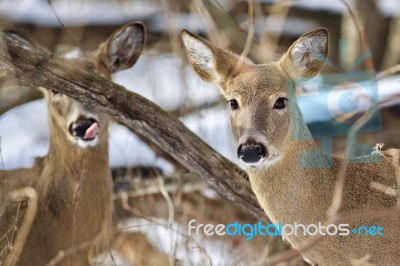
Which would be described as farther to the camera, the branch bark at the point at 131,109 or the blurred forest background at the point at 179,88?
the blurred forest background at the point at 179,88

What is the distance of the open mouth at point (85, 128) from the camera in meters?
5.68

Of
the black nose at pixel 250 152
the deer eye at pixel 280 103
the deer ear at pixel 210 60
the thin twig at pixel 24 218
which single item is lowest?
the thin twig at pixel 24 218

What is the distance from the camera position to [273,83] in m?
4.55

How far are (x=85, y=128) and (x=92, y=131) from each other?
5 cm

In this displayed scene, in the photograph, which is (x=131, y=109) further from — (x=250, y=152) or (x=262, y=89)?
(x=250, y=152)

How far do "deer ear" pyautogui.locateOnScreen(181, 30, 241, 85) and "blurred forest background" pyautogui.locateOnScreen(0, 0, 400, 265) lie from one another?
917 mm

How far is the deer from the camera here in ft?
14.5

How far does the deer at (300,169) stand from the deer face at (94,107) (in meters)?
1.26

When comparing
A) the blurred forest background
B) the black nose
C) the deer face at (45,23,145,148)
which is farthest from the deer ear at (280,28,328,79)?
the deer face at (45,23,145,148)

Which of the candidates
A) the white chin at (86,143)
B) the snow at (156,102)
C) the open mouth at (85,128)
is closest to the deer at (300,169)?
the open mouth at (85,128)

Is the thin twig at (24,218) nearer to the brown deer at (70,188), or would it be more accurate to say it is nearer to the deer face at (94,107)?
the brown deer at (70,188)

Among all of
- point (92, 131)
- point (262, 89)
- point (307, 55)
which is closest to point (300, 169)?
point (262, 89)

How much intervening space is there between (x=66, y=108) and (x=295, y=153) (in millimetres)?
1892

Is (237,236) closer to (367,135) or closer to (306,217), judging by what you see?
(367,135)
